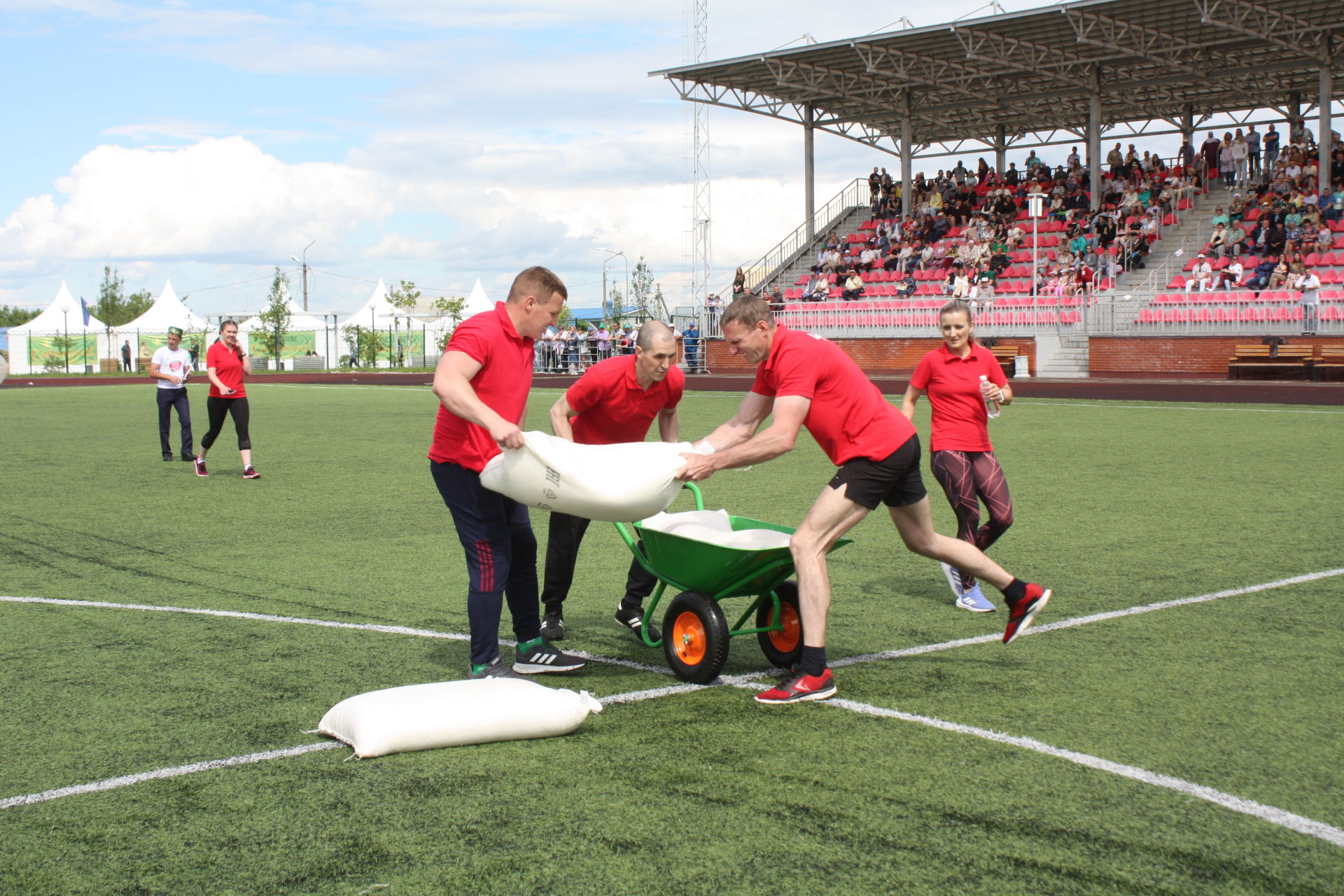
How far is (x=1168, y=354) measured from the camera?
92.5 ft

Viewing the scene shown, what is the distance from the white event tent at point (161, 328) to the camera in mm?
60875

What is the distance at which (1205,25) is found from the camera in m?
31.9

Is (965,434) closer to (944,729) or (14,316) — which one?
(944,729)

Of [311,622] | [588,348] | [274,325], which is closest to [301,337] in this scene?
[274,325]

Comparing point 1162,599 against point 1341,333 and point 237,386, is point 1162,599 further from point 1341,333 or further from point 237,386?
point 1341,333

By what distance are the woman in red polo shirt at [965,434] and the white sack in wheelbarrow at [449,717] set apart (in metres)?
3.20

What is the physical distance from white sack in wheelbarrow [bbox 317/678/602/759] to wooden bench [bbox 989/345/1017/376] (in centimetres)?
2599

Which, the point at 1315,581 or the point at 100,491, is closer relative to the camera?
the point at 1315,581

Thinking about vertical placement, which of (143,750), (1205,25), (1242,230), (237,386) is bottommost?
(143,750)

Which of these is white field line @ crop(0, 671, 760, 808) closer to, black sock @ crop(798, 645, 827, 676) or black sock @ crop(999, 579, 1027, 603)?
black sock @ crop(798, 645, 827, 676)

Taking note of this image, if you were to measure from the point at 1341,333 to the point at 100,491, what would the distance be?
2429cm

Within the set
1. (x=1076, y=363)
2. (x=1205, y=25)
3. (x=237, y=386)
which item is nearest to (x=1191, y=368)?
(x=1076, y=363)

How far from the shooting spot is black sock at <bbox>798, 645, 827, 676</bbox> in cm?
510

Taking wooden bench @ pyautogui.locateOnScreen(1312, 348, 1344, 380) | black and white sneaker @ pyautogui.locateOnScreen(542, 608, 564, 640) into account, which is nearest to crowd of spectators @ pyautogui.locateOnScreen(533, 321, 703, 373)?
wooden bench @ pyautogui.locateOnScreen(1312, 348, 1344, 380)
